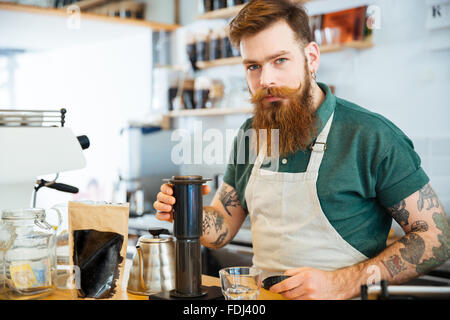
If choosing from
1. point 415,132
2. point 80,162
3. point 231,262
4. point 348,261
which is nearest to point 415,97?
point 415,132

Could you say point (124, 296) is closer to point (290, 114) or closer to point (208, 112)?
point (290, 114)

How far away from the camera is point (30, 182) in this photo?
1.43 meters

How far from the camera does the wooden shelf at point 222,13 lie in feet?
11.3

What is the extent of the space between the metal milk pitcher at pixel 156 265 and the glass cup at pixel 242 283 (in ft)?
0.62

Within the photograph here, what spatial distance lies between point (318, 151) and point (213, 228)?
0.43 meters

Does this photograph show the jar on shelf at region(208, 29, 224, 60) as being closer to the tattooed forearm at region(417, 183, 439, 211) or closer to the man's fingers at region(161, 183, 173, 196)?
the tattooed forearm at region(417, 183, 439, 211)

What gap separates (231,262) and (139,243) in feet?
4.29

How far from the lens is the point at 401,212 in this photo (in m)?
1.41

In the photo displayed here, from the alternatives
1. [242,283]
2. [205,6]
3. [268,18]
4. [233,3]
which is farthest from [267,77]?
[205,6]

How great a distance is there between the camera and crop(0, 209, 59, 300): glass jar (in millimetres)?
1183

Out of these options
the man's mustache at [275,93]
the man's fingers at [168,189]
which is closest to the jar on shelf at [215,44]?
the man's mustache at [275,93]

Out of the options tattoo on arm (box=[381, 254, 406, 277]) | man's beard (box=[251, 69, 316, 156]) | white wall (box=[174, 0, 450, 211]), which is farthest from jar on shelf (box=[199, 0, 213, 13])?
tattoo on arm (box=[381, 254, 406, 277])

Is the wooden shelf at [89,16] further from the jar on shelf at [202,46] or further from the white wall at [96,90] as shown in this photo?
the jar on shelf at [202,46]
